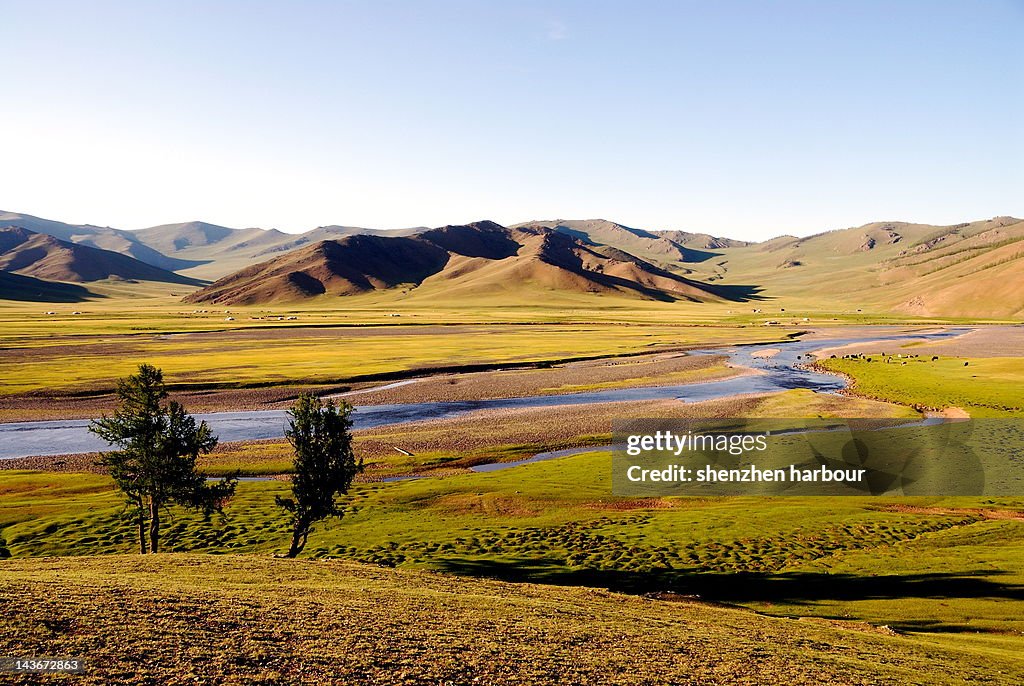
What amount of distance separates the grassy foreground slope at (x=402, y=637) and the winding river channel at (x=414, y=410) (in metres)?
46.4

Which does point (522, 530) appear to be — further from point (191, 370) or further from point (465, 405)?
point (191, 370)

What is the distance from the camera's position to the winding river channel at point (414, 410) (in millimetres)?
63625

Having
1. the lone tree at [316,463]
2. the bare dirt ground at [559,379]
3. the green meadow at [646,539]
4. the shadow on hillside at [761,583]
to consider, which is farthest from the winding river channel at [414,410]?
the shadow on hillside at [761,583]

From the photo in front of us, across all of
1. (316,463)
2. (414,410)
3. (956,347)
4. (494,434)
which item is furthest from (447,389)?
(956,347)

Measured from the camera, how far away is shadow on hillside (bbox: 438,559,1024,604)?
2670 centimetres

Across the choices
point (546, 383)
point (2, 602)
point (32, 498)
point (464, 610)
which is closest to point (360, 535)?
point (464, 610)

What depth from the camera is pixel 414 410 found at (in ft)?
260

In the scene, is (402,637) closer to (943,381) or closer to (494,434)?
(494,434)

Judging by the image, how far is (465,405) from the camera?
82.4 metres

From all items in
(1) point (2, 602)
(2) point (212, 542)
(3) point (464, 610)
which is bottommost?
(2) point (212, 542)

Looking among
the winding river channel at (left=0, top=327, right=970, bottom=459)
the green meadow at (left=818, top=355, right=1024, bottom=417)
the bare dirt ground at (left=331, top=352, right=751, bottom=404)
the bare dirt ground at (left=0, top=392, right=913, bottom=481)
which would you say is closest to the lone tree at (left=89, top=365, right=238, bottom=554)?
the bare dirt ground at (left=0, top=392, right=913, bottom=481)

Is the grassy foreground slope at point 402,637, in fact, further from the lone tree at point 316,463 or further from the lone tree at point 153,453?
the lone tree at point 153,453

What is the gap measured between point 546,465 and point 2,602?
40.7m

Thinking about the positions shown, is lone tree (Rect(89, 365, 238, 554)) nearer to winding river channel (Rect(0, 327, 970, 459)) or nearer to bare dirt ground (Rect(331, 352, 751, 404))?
winding river channel (Rect(0, 327, 970, 459))
